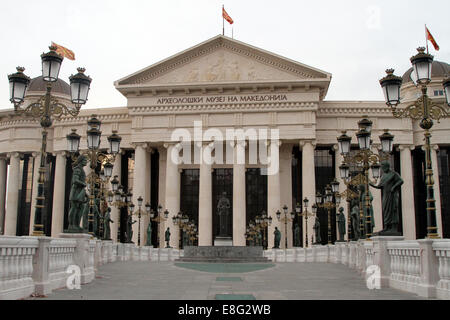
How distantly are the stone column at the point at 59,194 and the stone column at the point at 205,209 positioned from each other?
1875 centimetres

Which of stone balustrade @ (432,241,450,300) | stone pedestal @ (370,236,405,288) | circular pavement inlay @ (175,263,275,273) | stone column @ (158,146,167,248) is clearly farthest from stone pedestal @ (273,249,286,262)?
stone balustrade @ (432,241,450,300)

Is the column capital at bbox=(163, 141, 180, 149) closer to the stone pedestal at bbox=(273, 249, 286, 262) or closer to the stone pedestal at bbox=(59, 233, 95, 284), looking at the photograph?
the stone pedestal at bbox=(273, 249, 286, 262)

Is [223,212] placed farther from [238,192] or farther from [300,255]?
[238,192]

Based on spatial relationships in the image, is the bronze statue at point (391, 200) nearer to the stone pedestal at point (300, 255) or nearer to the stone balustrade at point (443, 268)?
the stone balustrade at point (443, 268)

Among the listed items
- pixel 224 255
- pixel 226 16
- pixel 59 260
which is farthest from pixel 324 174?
pixel 59 260

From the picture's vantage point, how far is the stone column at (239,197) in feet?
177

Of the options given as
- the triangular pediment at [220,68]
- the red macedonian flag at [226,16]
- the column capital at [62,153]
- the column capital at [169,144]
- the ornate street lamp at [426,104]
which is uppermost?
the red macedonian flag at [226,16]

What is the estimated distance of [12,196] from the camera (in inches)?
2516

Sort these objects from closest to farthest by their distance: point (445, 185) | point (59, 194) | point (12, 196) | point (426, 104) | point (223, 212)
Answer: point (426, 104)
point (223, 212)
point (445, 185)
point (59, 194)
point (12, 196)

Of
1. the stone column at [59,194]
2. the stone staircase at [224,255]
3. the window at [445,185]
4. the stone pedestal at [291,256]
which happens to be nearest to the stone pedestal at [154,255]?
the stone staircase at [224,255]

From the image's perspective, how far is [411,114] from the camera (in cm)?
1524

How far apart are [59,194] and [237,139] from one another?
2407 cm
